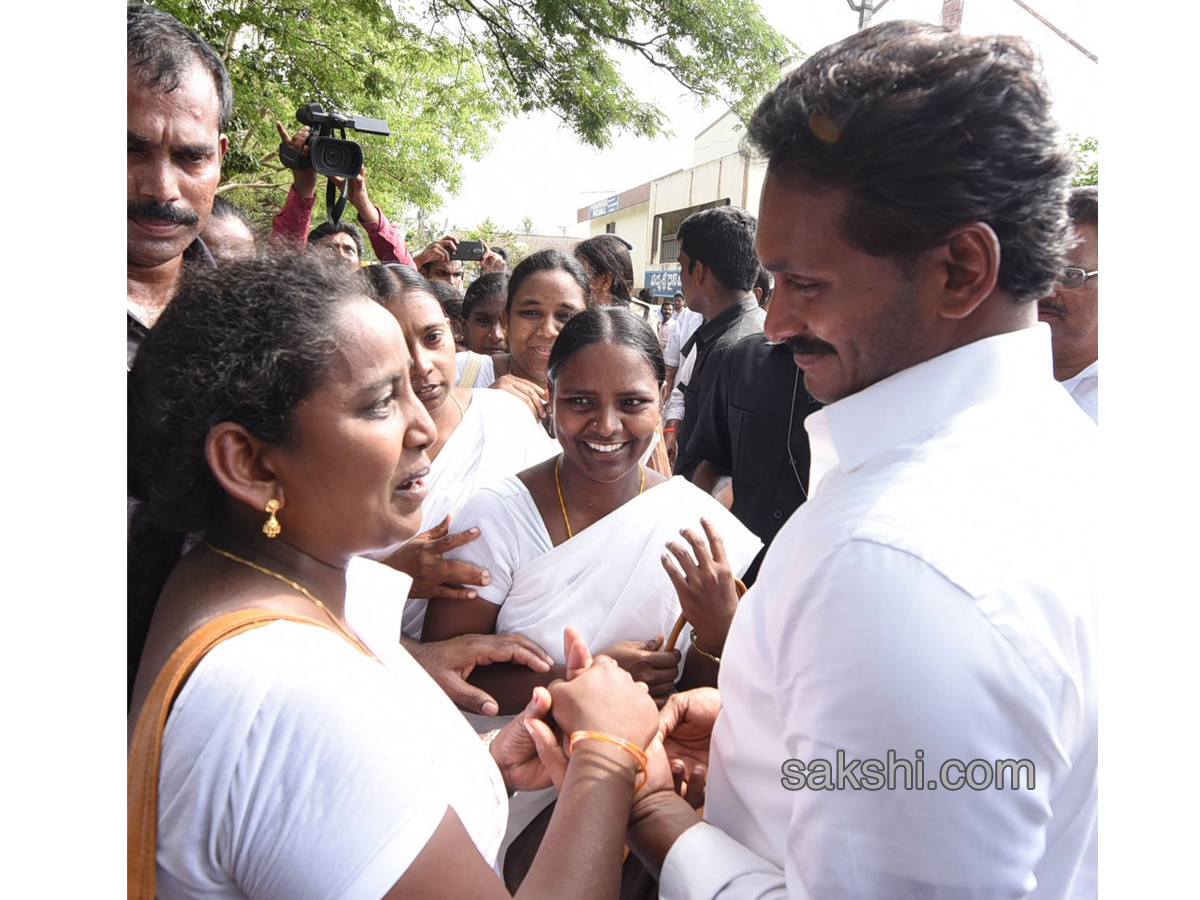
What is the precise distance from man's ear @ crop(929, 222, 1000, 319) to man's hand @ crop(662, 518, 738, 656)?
83 centimetres

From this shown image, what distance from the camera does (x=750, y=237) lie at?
373 cm

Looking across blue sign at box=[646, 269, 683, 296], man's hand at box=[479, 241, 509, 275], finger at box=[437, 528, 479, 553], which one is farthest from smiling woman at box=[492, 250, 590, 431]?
blue sign at box=[646, 269, 683, 296]

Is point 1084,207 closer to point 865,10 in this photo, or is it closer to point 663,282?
point 865,10

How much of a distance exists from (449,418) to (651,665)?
1.21 metres

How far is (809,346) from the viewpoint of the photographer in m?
1.28

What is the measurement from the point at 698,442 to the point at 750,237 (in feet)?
3.46

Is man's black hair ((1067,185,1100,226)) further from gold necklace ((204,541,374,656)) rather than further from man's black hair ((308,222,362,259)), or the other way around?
man's black hair ((308,222,362,259))

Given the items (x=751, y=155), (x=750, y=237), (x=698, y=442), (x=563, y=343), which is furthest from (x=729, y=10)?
(x=751, y=155)

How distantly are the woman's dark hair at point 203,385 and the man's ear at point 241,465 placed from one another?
0.05 feet

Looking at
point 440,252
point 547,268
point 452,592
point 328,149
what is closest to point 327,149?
point 328,149

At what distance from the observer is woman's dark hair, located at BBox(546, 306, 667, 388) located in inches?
90.2

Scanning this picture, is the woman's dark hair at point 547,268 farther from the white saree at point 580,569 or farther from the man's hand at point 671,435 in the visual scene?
the white saree at point 580,569

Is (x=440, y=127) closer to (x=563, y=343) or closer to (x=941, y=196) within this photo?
(x=563, y=343)

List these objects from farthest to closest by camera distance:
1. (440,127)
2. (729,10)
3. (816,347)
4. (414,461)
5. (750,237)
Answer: (440,127), (729,10), (750,237), (414,461), (816,347)
